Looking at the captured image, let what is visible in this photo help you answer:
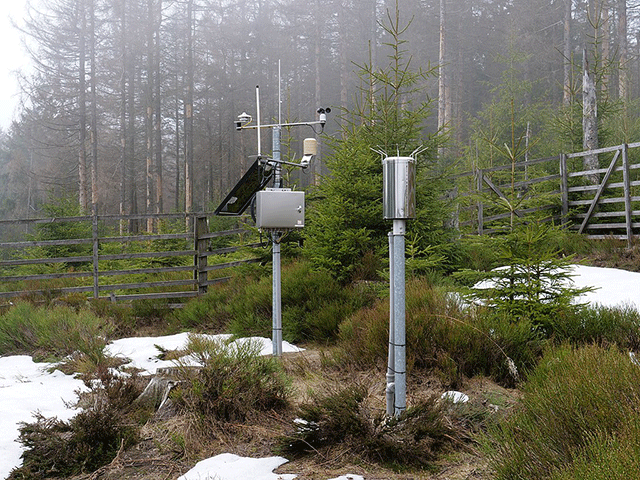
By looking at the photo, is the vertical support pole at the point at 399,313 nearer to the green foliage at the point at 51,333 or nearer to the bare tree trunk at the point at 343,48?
the green foliage at the point at 51,333

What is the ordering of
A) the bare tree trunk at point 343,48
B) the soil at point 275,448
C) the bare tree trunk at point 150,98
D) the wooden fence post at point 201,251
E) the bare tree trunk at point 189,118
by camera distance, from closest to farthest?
the soil at point 275,448 → the wooden fence post at point 201,251 → the bare tree trunk at point 189,118 → the bare tree trunk at point 150,98 → the bare tree trunk at point 343,48

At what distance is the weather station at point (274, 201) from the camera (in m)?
5.23

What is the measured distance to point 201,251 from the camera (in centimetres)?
949

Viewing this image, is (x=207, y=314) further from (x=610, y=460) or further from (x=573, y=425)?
(x=610, y=460)

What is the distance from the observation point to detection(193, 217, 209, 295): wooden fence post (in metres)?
9.46

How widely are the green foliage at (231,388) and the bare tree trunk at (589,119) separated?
10003mm

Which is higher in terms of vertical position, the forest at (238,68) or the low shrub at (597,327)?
the forest at (238,68)

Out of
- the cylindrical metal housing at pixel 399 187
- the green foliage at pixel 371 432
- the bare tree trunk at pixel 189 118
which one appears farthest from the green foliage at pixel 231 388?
the bare tree trunk at pixel 189 118

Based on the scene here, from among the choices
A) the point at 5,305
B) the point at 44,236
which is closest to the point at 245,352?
the point at 5,305

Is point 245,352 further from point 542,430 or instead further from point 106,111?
point 106,111

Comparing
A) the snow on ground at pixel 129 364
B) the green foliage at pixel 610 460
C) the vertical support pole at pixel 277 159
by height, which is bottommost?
the snow on ground at pixel 129 364

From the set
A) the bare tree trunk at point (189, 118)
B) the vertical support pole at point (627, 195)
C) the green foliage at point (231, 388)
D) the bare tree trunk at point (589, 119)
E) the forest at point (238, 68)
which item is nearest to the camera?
the green foliage at point (231, 388)

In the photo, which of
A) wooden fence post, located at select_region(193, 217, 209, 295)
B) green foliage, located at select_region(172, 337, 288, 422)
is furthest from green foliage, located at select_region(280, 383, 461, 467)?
wooden fence post, located at select_region(193, 217, 209, 295)

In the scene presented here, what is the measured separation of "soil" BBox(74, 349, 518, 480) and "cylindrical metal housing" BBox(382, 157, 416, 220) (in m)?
1.22
